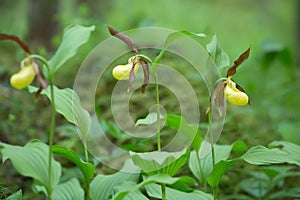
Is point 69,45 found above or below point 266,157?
above

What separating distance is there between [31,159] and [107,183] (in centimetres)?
33

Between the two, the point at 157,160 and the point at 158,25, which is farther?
the point at 158,25

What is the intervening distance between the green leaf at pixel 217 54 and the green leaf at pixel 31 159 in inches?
23.6

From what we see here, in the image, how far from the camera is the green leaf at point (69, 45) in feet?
3.57

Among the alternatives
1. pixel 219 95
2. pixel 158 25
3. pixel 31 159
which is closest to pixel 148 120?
→ pixel 219 95

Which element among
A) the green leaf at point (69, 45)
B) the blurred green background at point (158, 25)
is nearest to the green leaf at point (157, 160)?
the green leaf at point (69, 45)

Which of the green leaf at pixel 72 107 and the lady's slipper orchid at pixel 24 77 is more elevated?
the lady's slipper orchid at pixel 24 77

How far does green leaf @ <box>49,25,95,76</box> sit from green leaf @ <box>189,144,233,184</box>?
2.02ft

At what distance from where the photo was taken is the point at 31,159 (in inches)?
45.3

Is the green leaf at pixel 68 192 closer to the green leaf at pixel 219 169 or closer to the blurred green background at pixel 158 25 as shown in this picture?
the green leaf at pixel 219 169

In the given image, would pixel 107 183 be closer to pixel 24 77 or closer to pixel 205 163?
pixel 205 163

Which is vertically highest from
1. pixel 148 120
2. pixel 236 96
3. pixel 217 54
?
pixel 217 54

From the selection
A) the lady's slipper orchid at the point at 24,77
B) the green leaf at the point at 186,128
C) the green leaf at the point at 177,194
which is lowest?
the green leaf at the point at 177,194

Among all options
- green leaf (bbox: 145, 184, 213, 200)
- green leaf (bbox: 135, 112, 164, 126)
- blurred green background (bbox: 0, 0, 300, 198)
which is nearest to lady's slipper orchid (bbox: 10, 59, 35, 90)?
green leaf (bbox: 135, 112, 164, 126)
